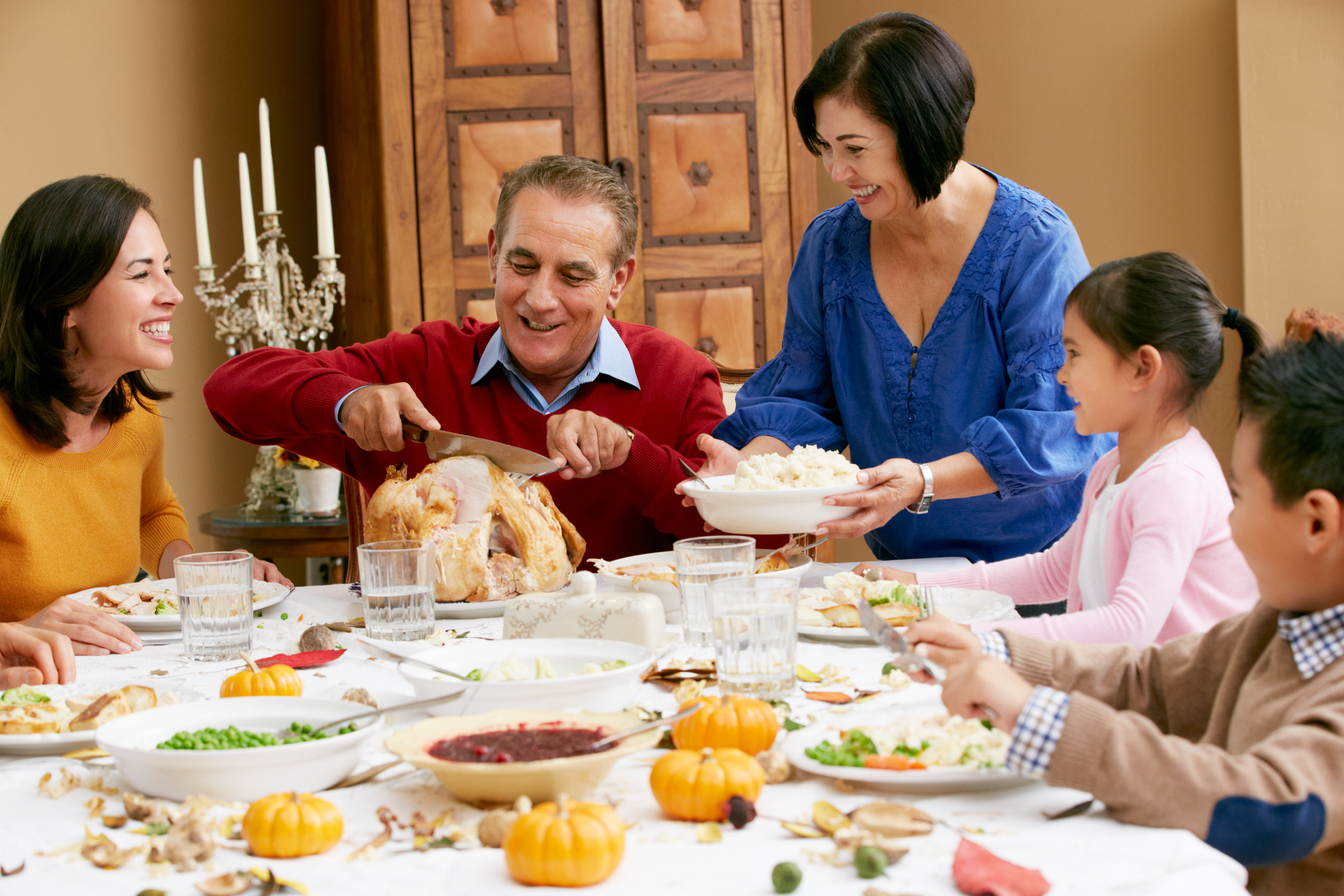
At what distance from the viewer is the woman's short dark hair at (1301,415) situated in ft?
3.75

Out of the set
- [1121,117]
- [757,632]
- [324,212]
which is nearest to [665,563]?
[757,632]

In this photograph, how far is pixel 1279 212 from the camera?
444 centimetres

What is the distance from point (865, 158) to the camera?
2416 mm

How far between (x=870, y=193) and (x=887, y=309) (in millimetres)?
294

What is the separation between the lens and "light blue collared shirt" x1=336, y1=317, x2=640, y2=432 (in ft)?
8.67

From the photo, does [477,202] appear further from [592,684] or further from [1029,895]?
[1029,895]

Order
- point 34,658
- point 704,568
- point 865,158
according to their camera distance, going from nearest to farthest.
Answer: point 34,658
point 704,568
point 865,158

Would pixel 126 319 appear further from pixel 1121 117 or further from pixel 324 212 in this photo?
pixel 1121 117

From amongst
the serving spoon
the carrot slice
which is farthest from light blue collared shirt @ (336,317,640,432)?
the carrot slice

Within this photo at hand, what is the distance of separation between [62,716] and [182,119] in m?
4.51

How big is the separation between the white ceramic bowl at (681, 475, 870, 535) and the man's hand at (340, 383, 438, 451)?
0.55 meters

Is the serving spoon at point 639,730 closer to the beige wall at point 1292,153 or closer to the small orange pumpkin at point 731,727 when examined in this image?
the small orange pumpkin at point 731,727

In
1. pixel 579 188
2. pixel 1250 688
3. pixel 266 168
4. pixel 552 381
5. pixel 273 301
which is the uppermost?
pixel 266 168

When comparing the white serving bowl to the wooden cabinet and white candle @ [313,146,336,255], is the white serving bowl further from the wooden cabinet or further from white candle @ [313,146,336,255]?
the wooden cabinet
